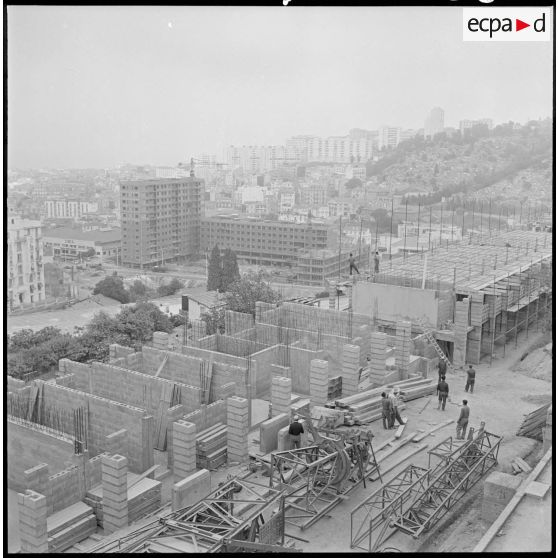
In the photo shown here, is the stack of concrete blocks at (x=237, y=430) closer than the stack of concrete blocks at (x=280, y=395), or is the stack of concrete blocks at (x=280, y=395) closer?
the stack of concrete blocks at (x=237, y=430)

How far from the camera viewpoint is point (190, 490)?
26.4ft

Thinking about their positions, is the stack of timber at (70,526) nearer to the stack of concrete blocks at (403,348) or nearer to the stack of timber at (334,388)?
the stack of timber at (334,388)

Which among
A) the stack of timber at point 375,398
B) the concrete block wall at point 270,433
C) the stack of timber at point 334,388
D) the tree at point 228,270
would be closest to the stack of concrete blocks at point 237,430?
the concrete block wall at point 270,433

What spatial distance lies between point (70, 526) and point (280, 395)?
3868 millimetres

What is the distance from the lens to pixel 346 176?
82.5 m

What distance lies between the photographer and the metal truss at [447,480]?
762 cm

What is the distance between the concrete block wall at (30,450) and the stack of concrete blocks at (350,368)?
16.2ft

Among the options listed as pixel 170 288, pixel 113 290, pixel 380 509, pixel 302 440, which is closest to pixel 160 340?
pixel 302 440

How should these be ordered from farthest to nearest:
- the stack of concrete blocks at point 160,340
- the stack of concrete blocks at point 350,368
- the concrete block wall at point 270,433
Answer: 1. the stack of concrete blocks at point 160,340
2. the stack of concrete blocks at point 350,368
3. the concrete block wall at point 270,433

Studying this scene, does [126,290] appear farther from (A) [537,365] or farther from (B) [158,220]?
(A) [537,365]

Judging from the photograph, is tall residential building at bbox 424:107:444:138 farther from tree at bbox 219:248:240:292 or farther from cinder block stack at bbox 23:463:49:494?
cinder block stack at bbox 23:463:49:494

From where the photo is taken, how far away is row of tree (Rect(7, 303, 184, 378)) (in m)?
19.9

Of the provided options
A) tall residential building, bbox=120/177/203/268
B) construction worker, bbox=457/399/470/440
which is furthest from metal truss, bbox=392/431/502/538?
tall residential building, bbox=120/177/203/268

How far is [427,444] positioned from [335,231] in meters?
46.2
